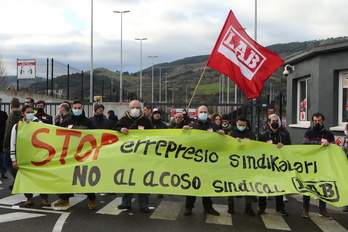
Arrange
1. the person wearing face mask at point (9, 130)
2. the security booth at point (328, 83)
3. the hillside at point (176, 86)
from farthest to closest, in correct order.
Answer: the hillside at point (176, 86) → the security booth at point (328, 83) → the person wearing face mask at point (9, 130)

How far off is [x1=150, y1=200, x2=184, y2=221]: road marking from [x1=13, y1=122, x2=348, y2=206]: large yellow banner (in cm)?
57

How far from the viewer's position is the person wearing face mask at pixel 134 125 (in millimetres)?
6359

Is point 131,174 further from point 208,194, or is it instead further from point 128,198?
point 208,194

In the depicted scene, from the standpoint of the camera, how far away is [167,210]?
6543mm

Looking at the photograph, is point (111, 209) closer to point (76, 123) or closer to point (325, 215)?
point (76, 123)

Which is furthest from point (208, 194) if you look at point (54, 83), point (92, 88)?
point (92, 88)

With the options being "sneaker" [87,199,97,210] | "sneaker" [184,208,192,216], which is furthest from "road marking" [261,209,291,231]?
"sneaker" [87,199,97,210]

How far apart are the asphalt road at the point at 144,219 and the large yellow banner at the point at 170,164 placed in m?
0.47

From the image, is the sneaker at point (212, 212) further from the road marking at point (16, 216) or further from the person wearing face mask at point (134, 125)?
the road marking at point (16, 216)

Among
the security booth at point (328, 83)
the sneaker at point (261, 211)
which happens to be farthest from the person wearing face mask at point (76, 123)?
the security booth at point (328, 83)

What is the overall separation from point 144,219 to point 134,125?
5.63 ft

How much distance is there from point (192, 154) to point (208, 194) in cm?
77

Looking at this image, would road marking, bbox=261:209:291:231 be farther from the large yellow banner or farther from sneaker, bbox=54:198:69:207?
sneaker, bbox=54:198:69:207

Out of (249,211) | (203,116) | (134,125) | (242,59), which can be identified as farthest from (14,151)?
(242,59)
